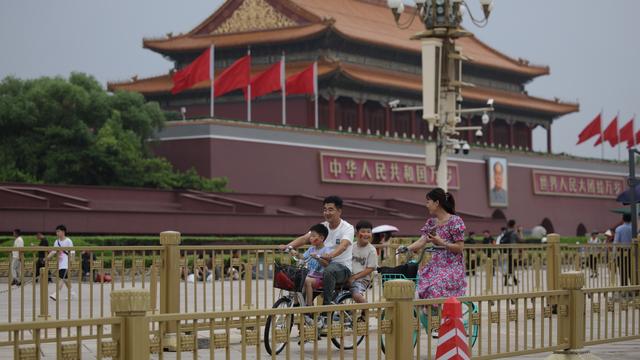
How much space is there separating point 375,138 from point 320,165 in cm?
272

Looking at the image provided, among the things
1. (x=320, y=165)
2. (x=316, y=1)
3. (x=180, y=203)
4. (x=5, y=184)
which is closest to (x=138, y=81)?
(x=316, y=1)

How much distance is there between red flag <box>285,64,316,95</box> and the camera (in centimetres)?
3397

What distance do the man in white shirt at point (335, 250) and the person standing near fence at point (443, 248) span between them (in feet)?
2.65

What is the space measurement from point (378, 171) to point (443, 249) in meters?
27.5

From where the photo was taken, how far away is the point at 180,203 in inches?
1120

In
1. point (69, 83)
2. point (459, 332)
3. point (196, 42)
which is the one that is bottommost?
point (459, 332)

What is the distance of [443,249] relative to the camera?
858 centimetres

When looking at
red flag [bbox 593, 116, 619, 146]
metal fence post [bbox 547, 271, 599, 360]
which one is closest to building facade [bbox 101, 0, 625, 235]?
red flag [bbox 593, 116, 619, 146]

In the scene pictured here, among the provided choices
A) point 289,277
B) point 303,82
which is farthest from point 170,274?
point 303,82

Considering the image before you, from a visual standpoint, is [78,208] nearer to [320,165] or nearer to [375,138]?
[320,165]

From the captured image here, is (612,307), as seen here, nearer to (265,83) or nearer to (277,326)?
(277,326)

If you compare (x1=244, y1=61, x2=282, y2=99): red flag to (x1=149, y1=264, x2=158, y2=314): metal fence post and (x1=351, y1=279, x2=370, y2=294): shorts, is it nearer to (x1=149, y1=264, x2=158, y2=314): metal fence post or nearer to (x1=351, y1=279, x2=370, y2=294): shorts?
(x1=351, y1=279, x2=370, y2=294): shorts

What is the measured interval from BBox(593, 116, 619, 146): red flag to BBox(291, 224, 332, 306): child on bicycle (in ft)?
117

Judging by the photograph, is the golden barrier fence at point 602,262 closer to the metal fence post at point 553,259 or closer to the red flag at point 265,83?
the metal fence post at point 553,259
